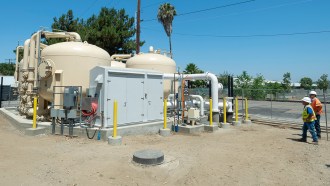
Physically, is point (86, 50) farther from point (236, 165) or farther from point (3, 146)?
point (236, 165)

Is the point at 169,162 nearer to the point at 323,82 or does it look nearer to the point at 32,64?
the point at 32,64

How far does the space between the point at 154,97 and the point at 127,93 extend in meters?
1.52

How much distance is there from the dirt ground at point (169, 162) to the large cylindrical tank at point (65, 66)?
2.50m

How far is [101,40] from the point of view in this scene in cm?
2566

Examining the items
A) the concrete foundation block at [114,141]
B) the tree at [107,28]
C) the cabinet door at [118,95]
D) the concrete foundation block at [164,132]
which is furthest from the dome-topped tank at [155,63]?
the tree at [107,28]

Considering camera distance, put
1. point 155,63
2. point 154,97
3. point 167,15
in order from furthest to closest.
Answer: point 167,15, point 155,63, point 154,97

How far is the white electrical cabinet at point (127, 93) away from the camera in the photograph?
8656 mm

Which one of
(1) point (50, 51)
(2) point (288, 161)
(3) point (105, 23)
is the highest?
(3) point (105, 23)

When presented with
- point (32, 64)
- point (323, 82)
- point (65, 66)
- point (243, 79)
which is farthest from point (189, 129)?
point (323, 82)

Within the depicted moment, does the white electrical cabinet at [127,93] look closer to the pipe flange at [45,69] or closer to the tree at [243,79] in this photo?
the pipe flange at [45,69]

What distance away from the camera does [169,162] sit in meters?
5.96

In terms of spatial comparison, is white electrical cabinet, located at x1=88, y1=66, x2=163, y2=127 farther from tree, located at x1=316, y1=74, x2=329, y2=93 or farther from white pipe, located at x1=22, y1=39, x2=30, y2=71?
tree, located at x1=316, y1=74, x2=329, y2=93

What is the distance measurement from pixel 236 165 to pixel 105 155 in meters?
3.59

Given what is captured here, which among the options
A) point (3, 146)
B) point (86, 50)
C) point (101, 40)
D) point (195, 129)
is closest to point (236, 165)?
point (195, 129)
